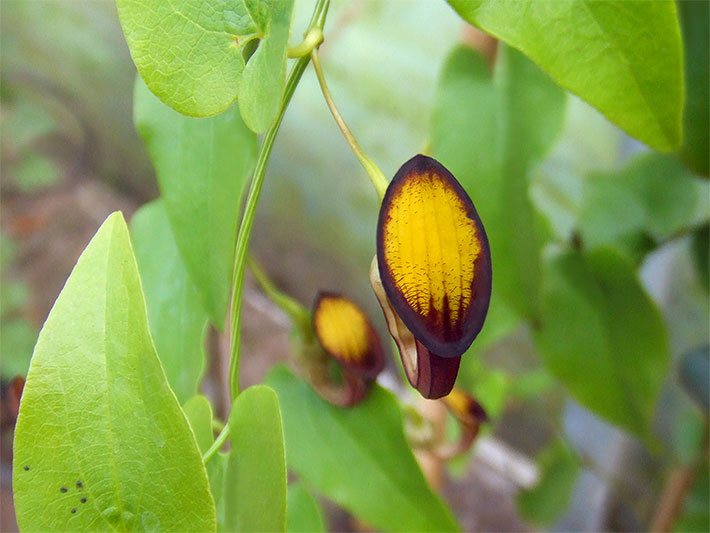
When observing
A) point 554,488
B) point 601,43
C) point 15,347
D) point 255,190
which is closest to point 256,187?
point 255,190

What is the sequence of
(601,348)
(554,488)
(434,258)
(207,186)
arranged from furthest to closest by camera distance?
(554,488) < (601,348) < (207,186) < (434,258)

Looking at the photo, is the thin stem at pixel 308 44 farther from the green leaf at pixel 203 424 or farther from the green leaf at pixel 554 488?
the green leaf at pixel 554 488

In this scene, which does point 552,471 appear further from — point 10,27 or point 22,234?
point 10,27

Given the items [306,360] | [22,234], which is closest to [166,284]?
[306,360]

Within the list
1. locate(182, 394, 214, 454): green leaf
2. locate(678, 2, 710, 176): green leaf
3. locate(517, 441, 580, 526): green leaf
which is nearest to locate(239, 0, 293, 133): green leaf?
locate(182, 394, 214, 454): green leaf

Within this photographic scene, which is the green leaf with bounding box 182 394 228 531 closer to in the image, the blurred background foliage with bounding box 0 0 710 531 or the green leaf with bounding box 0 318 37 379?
the blurred background foliage with bounding box 0 0 710 531

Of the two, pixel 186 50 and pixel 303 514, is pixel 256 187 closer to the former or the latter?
pixel 186 50
